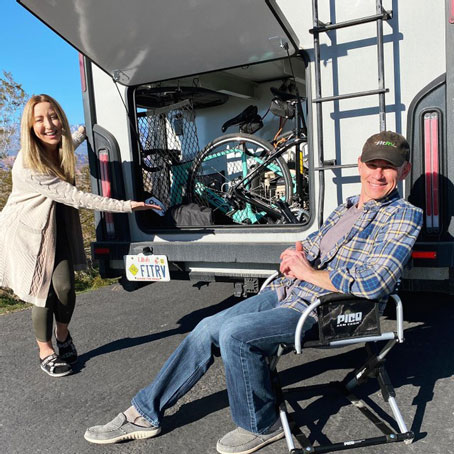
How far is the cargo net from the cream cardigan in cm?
96

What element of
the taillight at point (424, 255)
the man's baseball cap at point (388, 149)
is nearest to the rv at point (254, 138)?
the taillight at point (424, 255)

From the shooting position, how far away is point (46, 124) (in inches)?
123

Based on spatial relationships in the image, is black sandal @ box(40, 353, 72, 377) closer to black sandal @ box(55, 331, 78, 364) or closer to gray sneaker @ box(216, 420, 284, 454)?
black sandal @ box(55, 331, 78, 364)

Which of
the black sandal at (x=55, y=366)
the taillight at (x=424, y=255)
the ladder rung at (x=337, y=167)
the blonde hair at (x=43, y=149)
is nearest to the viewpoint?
the taillight at (x=424, y=255)

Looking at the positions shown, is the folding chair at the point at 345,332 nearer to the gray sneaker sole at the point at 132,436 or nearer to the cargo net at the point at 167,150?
the gray sneaker sole at the point at 132,436

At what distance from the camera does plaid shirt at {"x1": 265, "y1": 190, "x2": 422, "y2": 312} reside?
80.2 inches

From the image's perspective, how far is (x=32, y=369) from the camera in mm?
3355

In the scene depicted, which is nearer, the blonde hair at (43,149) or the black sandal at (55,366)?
the blonde hair at (43,149)

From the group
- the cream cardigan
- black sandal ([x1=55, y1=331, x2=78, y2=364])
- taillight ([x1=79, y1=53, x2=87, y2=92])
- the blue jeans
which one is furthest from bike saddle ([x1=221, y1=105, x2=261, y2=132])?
the blue jeans

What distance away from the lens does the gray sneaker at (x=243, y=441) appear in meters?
2.17

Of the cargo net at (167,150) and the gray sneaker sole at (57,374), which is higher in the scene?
the cargo net at (167,150)

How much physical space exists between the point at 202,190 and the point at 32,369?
2061 mm

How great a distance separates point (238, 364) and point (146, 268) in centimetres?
151

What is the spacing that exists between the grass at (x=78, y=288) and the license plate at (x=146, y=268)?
2.02 m
